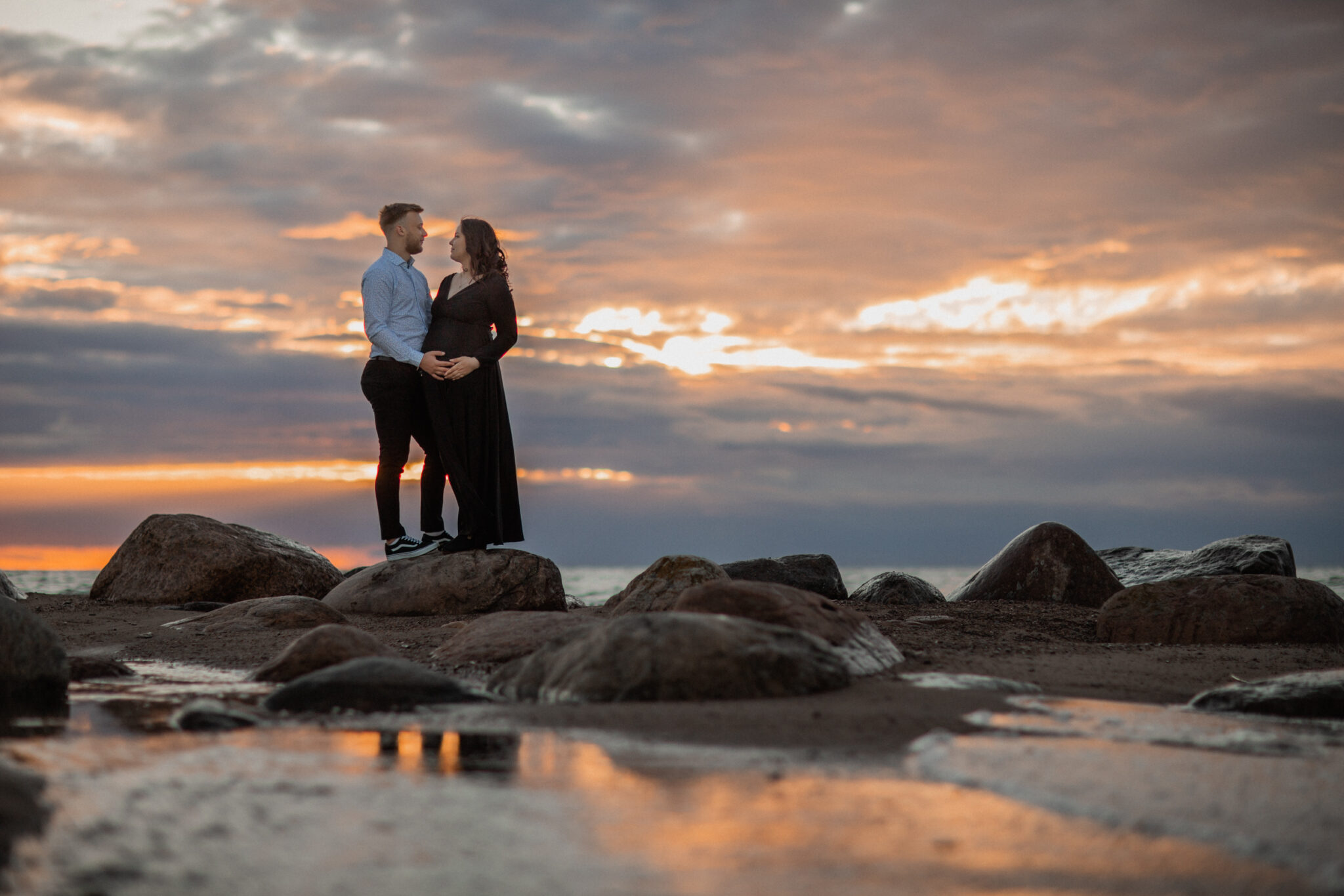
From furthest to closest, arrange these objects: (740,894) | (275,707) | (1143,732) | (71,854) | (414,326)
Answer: (414,326) → (275,707) → (1143,732) → (71,854) → (740,894)

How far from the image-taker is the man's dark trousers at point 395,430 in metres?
8.04

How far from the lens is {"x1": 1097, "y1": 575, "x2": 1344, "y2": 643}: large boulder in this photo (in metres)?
6.49

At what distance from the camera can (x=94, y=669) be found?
4641 mm

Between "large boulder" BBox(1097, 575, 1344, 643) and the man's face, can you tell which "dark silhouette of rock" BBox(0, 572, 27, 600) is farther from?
"large boulder" BBox(1097, 575, 1344, 643)

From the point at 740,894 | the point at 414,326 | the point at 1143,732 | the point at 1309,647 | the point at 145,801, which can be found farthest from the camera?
the point at 414,326

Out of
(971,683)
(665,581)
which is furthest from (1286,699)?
(665,581)

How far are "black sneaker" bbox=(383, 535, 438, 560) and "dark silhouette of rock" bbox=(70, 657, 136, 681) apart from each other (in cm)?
354

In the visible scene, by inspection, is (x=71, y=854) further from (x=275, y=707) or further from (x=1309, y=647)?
(x=1309, y=647)

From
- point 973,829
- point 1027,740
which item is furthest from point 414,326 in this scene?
point 973,829

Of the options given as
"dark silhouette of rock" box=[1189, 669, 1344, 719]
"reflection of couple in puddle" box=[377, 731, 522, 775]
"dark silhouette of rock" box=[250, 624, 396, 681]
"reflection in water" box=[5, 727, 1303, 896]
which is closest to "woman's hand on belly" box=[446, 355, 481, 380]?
"dark silhouette of rock" box=[250, 624, 396, 681]

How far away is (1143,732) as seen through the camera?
318cm

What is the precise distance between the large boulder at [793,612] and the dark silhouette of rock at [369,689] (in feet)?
3.45

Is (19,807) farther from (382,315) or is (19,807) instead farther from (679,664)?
(382,315)

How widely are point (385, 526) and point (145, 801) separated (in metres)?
6.12
